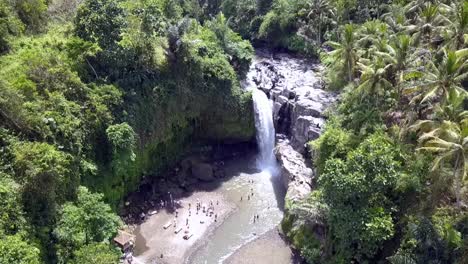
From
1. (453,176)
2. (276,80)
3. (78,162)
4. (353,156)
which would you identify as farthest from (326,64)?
(78,162)

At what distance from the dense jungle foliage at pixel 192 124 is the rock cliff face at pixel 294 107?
2158mm

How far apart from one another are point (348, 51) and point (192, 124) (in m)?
17.0

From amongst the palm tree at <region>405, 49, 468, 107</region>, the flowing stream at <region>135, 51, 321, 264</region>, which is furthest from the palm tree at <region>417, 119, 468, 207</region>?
the flowing stream at <region>135, 51, 321, 264</region>

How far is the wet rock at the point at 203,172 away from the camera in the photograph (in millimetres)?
40219

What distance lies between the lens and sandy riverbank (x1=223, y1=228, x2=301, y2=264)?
31078 mm

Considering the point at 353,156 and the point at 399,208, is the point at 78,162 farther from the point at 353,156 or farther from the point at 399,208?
the point at 399,208

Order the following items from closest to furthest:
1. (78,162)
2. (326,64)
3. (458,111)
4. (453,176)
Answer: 1. (453,176)
2. (458,111)
3. (78,162)
4. (326,64)

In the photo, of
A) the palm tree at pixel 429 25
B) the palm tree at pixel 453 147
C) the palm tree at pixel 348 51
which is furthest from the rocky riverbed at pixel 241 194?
the palm tree at pixel 453 147

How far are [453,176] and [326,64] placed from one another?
24.0 meters

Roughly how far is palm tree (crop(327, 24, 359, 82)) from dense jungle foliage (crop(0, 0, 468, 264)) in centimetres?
12

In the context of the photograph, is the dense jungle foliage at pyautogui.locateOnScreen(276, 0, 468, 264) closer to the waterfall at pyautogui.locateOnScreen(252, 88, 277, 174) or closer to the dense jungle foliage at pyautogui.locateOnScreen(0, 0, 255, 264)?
the waterfall at pyautogui.locateOnScreen(252, 88, 277, 174)

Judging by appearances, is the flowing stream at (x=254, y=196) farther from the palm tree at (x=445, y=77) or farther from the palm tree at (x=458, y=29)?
the palm tree at (x=458, y=29)

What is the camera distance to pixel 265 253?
31750mm

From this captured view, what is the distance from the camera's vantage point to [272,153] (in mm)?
43312
